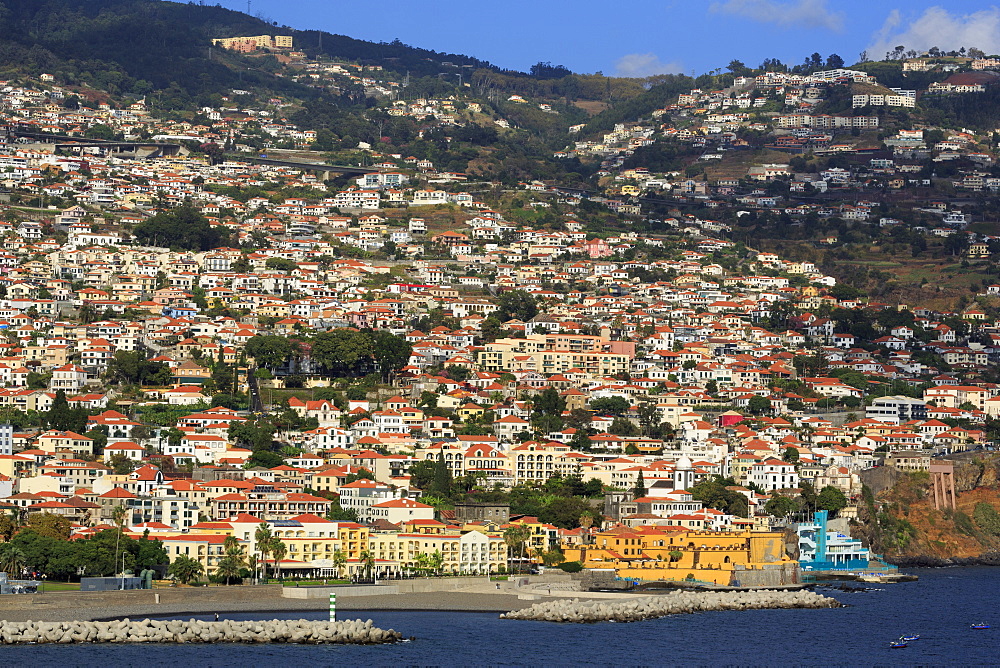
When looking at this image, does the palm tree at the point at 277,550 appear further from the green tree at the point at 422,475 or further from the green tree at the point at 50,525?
the green tree at the point at 422,475

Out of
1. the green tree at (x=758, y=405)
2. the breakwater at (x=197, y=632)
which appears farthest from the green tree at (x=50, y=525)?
the green tree at (x=758, y=405)

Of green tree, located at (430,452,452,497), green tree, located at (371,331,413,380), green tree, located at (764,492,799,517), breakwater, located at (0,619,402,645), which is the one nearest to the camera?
breakwater, located at (0,619,402,645)

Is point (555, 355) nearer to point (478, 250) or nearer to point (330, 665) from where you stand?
point (478, 250)

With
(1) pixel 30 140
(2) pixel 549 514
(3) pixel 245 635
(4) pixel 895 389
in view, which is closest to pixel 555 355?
(4) pixel 895 389

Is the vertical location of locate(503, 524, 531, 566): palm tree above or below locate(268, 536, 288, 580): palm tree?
above

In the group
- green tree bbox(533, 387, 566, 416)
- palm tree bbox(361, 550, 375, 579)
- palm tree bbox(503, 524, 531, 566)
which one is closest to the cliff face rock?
green tree bbox(533, 387, 566, 416)

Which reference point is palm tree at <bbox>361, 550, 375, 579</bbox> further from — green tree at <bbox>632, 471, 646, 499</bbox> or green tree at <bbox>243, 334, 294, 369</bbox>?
green tree at <bbox>243, 334, 294, 369</bbox>
